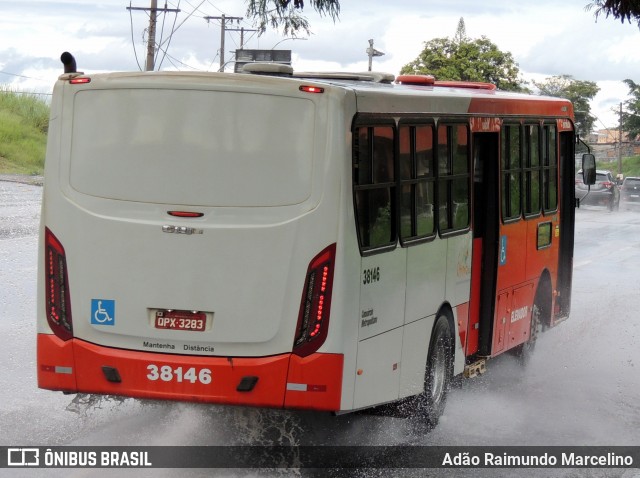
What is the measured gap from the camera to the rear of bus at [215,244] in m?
7.24

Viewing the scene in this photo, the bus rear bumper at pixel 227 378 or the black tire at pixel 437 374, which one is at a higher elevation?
the bus rear bumper at pixel 227 378

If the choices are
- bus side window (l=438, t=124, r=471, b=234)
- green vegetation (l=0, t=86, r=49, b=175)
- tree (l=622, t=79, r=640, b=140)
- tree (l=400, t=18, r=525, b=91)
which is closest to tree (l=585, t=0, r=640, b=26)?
bus side window (l=438, t=124, r=471, b=234)

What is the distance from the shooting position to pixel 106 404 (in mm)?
9203

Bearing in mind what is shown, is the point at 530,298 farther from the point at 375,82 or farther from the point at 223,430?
the point at 223,430

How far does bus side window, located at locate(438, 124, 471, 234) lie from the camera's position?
29.3 feet

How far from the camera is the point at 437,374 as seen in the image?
921 cm

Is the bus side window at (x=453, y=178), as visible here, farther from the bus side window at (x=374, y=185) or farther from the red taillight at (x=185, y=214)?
the red taillight at (x=185, y=214)

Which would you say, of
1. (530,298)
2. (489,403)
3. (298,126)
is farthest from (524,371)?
(298,126)

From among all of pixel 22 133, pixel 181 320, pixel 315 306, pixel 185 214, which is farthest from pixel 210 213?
pixel 22 133

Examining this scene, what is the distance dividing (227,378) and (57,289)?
1192 millimetres

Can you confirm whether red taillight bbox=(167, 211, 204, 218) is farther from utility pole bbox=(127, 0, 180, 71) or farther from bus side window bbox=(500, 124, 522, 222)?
utility pole bbox=(127, 0, 180, 71)

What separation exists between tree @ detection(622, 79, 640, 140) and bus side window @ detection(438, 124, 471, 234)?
9875 cm

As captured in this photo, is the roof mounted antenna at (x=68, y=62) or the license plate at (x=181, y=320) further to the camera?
the roof mounted antenna at (x=68, y=62)

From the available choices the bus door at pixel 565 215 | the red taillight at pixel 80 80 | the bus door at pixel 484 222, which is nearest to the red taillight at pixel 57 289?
the red taillight at pixel 80 80
